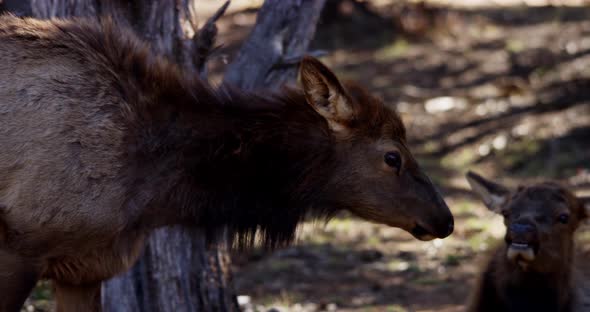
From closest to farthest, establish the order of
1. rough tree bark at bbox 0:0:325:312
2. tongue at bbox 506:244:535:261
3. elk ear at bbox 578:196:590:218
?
rough tree bark at bbox 0:0:325:312 < tongue at bbox 506:244:535:261 < elk ear at bbox 578:196:590:218

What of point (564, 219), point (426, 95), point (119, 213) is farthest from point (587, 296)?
point (426, 95)

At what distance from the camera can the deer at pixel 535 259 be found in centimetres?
726

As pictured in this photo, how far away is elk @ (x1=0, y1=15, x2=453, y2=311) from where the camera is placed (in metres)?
5.30

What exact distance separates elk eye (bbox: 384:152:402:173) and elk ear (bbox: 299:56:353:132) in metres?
0.33

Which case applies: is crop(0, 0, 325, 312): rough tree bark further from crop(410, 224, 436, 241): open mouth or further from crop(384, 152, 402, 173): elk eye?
crop(410, 224, 436, 241): open mouth

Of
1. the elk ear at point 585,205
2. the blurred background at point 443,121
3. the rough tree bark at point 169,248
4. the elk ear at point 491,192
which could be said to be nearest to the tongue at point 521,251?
the elk ear at point 491,192

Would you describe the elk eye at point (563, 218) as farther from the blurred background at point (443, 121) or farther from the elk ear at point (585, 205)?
the blurred background at point (443, 121)

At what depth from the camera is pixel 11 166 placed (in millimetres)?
5316

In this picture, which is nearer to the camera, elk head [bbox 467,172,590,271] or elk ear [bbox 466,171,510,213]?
elk head [bbox 467,172,590,271]

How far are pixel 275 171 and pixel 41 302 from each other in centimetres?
331

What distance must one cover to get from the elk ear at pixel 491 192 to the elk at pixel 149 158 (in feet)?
7.67

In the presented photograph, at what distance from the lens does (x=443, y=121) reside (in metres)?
15.9

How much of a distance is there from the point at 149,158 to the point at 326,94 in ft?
3.82

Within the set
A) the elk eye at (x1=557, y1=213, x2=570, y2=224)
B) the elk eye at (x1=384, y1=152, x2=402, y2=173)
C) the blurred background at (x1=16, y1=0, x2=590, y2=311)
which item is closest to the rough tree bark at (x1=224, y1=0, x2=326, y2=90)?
the blurred background at (x1=16, y1=0, x2=590, y2=311)
